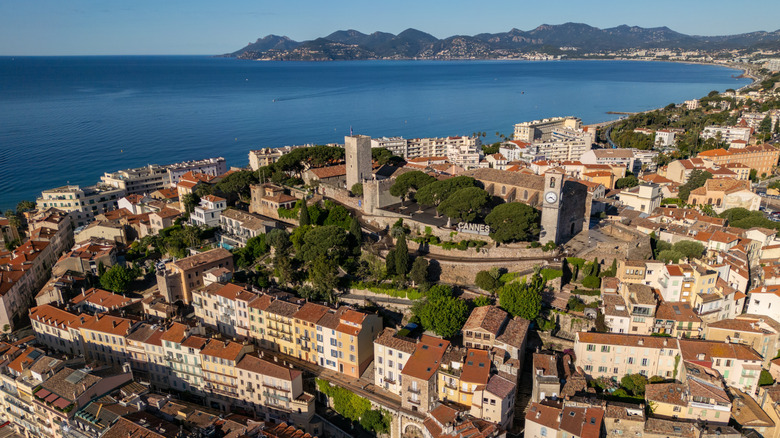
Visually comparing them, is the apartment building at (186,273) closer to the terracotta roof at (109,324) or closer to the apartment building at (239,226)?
the apartment building at (239,226)

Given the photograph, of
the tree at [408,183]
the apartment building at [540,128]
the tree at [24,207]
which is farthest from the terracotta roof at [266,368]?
the apartment building at [540,128]

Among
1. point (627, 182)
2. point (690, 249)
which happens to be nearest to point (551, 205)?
point (690, 249)

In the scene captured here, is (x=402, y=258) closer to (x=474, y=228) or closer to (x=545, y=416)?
(x=474, y=228)

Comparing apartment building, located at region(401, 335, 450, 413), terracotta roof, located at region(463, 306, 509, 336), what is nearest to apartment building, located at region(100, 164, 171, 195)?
terracotta roof, located at region(463, 306, 509, 336)

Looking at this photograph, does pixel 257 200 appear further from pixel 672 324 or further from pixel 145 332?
pixel 672 324

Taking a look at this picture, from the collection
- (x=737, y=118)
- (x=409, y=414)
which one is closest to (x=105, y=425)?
(x=409, y=414)
